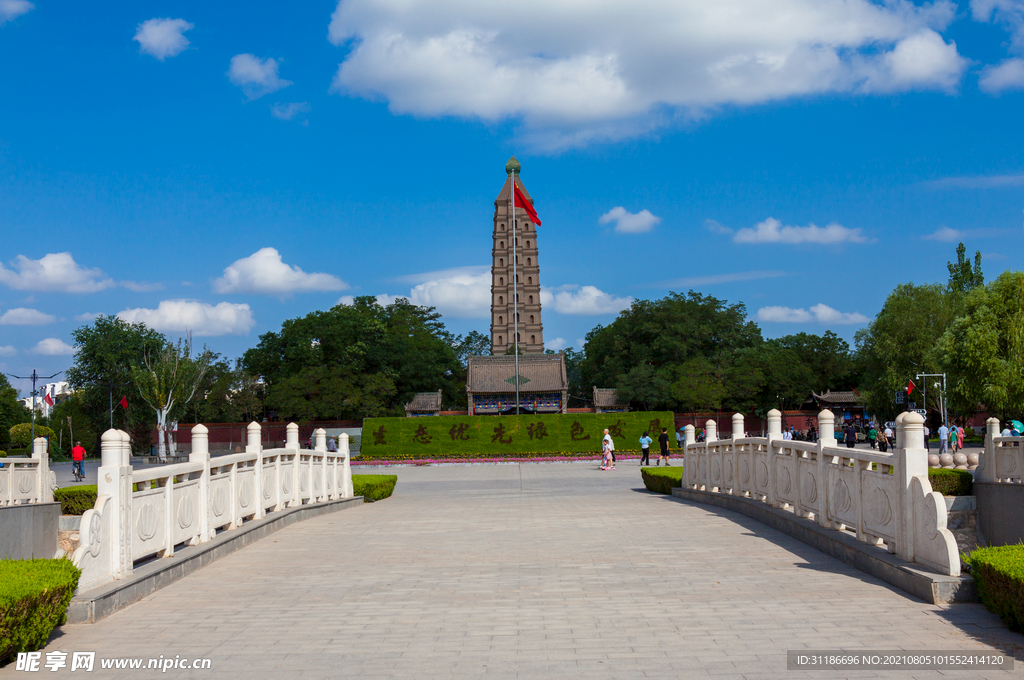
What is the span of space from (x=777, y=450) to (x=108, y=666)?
8.37 meters

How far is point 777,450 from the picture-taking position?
10.5 meters

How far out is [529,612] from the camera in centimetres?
563

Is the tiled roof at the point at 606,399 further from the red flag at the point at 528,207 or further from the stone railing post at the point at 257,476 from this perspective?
the stone railing post at the point at 257,476

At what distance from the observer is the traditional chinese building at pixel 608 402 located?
52.7m

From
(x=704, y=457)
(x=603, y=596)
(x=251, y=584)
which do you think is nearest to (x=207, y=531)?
(x=251, y=584)

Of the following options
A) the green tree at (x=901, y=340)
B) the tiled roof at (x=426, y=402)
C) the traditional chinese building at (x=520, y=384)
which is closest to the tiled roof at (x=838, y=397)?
the green tree at (x=901, y=340)

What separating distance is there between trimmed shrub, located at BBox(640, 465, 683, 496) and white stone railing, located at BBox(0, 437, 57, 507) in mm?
12811

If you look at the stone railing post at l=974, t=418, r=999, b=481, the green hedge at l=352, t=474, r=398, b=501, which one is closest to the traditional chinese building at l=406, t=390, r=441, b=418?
the green hedge at l=352, t=474, r=398, b=501

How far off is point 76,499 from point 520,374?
1477 inches

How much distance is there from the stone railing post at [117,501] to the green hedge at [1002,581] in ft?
20.7

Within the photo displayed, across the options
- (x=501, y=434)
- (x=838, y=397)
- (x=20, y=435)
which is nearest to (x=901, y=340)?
(x=838, y=397)

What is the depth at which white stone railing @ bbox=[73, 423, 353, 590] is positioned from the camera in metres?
6.17

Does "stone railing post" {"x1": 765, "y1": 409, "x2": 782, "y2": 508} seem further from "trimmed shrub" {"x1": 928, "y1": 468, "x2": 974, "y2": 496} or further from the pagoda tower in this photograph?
the pagoda tower

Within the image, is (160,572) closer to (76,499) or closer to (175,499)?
(175,499)
